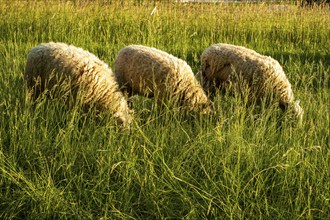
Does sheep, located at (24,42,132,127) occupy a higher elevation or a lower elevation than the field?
higher

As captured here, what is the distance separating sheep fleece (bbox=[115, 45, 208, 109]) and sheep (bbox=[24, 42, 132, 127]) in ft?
1.27

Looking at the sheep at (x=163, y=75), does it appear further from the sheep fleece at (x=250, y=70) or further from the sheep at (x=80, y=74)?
the sheep at (x=80, y=74)

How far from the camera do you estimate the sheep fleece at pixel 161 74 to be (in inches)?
196

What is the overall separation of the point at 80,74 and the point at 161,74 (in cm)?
87

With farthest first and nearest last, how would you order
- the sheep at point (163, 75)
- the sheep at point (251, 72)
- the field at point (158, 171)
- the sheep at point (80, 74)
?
the sheep at point (251, 72), the sheep at point (163, 75), the sheep at point (80, 74), the field at point (158, 171)

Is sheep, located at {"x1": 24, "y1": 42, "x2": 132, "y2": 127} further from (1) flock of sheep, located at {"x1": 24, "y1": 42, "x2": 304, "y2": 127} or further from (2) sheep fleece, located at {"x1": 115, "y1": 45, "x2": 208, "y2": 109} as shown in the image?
(2) sheep fleece, located at {"x1": 115, "y1": 45, "x2": 208, "y2": 109}

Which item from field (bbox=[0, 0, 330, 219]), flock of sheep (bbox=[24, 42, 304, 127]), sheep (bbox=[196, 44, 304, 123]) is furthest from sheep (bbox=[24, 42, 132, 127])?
sheep (bbox=[196, 44, 304, 123])

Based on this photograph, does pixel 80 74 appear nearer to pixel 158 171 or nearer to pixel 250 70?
pixel 158 171

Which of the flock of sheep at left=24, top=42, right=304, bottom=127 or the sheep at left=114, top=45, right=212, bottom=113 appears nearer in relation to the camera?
the flock of sheep at left=24, top=42, right=304, bottom=127

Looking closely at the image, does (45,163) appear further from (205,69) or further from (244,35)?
(244,35)

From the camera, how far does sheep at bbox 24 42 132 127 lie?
447cm

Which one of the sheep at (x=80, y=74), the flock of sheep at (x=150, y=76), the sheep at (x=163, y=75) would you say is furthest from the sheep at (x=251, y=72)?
the sheep at (x=80, y=74)

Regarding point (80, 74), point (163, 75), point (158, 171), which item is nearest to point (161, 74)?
point (163, 75)

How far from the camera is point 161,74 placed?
499cm
